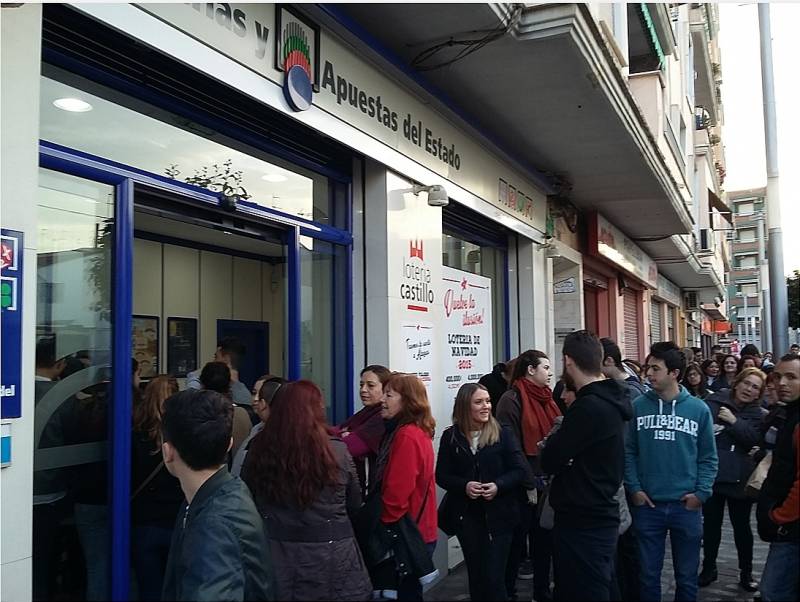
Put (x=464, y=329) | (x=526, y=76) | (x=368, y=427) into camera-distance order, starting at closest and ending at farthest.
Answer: (x=368, y=427), (x=526, y=76), (x=464, y=329)

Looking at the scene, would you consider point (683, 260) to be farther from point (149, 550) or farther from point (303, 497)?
point (303, 497)

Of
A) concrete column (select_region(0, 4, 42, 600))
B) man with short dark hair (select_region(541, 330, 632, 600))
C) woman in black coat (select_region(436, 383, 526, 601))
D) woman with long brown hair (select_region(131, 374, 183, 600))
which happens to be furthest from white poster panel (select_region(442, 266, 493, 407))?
concrete column (select_region(0, 4, 42, 600))

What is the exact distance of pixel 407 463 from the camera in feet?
13.8

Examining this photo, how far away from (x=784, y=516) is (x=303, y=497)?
98.5 inches

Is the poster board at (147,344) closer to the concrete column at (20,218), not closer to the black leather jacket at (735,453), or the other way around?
the concrete column at (20,218)

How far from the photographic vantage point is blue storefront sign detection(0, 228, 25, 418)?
296 cm

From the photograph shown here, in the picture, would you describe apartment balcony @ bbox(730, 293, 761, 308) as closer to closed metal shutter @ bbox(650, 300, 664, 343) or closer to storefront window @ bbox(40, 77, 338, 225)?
closed metal shutter @ bbox(650, 300, 664, 343)

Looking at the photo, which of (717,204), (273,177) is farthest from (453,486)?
(717,204)

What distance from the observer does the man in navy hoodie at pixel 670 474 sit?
482cm

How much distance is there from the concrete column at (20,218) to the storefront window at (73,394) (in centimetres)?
72

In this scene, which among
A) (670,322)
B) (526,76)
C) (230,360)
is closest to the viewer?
(526,76)

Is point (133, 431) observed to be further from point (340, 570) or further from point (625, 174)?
point (625, 174)

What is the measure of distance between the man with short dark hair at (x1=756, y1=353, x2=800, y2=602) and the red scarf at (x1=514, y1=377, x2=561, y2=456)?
218 cm

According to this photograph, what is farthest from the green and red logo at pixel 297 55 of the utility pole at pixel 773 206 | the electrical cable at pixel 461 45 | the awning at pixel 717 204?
the awning at pixel 717 204
